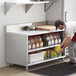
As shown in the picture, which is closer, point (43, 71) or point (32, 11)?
point (43, 71)

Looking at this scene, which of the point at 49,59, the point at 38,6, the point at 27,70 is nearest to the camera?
the point at 27,70

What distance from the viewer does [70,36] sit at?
5.34 metres

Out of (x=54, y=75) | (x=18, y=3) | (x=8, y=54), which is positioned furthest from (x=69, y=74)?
(x=18, y=3)

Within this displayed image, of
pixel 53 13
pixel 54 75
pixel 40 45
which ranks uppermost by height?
pixel 53 13

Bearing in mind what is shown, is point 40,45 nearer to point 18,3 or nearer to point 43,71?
point 43,71

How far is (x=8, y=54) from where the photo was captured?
5.45 m

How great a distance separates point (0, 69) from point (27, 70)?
0.53 meters

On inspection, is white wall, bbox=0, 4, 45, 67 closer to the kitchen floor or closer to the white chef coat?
the kitchen floor

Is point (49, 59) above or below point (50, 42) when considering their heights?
below

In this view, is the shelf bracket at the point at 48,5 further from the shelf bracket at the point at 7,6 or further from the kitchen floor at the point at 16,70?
the kitchen floor at the point at 16,70

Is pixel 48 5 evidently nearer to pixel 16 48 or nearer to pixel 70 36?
pixel 70 36

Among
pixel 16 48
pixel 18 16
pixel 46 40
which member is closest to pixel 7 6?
pixel 18 16

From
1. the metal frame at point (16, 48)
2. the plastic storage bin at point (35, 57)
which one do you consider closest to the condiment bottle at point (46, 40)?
the plastic storage bin at point (35, 57)

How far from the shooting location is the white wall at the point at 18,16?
17.6 ft
